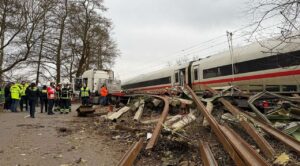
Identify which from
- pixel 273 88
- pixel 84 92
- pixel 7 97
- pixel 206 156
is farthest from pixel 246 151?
pixel 7 97

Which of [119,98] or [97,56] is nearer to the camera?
[119,98]

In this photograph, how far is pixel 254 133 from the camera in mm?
6859


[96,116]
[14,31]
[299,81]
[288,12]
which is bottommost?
[96,116]

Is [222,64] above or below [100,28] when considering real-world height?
below

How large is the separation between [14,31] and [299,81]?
19448 mm

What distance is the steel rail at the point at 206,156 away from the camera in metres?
5.47

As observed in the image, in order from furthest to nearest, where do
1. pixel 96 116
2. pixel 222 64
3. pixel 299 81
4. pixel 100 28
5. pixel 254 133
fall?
pixel 100 28, pixel 222 64, pixel 96 116, pixel 299 81, pixel 254 133

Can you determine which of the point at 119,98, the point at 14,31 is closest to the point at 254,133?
the point at 119,98

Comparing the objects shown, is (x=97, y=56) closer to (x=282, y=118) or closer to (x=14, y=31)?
(x=14, y=31)

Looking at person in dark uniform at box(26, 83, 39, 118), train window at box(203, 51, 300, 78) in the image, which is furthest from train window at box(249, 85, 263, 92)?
person in dark uniform at box(26, 83, 39, 118)

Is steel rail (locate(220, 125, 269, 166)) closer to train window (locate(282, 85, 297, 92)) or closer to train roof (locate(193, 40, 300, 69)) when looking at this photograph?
train roof (locate(193, 40, 300, 69))

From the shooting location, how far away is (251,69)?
15.9 meters

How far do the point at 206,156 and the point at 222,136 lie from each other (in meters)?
1.11

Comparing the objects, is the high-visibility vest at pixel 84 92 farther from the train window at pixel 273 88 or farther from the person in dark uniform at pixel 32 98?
the train window at pixel 273 88
